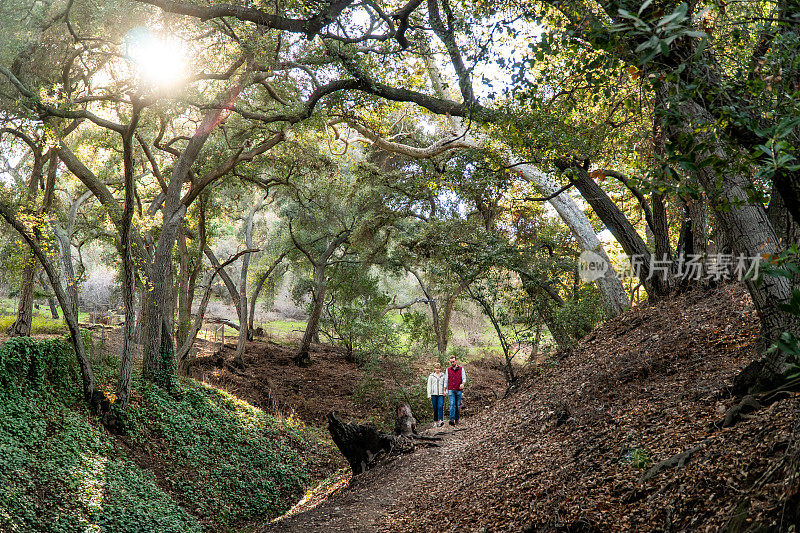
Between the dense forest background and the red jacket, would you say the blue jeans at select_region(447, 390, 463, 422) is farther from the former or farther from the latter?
the dense forest background

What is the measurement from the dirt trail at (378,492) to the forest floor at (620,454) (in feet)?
0.12

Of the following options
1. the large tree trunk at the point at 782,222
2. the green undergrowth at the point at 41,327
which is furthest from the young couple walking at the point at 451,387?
the green undergrowth at the point at 41,327

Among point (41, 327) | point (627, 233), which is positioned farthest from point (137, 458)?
point (627, 233)

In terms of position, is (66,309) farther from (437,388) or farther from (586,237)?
(586,237)

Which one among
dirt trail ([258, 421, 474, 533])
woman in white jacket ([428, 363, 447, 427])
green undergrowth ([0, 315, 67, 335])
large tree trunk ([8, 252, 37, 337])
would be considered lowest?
dirt trail ([258, 421, 474, 533])

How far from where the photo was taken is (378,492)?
27.7 feet

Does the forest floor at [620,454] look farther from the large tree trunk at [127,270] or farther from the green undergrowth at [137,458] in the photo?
the large tree trunk at [127,270]

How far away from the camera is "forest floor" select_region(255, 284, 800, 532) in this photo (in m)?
3.40

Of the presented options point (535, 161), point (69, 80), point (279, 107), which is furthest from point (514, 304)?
point (69, 80)

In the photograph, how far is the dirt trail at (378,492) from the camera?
7245 mm

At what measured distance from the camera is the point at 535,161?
30.0ft

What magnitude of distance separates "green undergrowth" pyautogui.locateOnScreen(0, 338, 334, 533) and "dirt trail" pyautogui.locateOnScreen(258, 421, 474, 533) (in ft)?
7.06

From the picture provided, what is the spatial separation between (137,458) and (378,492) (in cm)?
503

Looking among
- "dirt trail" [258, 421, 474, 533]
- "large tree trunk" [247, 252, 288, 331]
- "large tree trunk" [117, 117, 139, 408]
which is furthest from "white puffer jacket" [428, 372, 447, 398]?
"large tree trunk" [247, 252, 288, 331]
